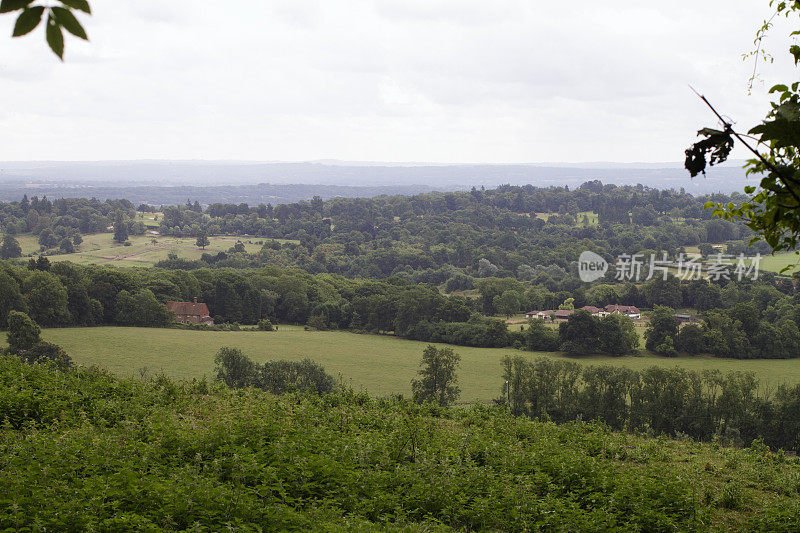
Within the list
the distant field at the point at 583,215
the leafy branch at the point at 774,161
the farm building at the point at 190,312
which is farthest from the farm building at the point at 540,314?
the distant field at the point at 583,215

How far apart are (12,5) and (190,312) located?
44309 mm

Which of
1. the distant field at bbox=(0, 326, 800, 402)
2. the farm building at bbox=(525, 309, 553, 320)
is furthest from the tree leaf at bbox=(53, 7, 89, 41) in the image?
the farm building at bbox=(525, 309, 553, 320)

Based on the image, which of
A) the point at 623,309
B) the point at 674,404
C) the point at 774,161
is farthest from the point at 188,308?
the point at 774,161

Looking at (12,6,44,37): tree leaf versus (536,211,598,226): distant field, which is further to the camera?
(536,211,598,226): distant field

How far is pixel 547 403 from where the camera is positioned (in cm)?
2427

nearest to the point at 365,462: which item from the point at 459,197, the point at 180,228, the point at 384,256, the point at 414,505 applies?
the point at 414,505

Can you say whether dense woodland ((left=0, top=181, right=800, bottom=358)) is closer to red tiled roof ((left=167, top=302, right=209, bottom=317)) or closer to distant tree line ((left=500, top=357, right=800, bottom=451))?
red tiled roof ((left=167, top=302, right=209, bottom=317))

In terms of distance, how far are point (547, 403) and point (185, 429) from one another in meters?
19.2

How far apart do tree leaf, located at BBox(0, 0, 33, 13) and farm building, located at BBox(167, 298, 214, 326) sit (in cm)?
4353

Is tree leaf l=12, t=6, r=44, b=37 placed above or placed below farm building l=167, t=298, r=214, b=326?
above

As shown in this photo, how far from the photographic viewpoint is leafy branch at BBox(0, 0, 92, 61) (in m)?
1.63

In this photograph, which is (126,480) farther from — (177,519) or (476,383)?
(476,383)

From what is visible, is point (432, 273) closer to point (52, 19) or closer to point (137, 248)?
point (137, 248)

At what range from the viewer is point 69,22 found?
1.66 m
